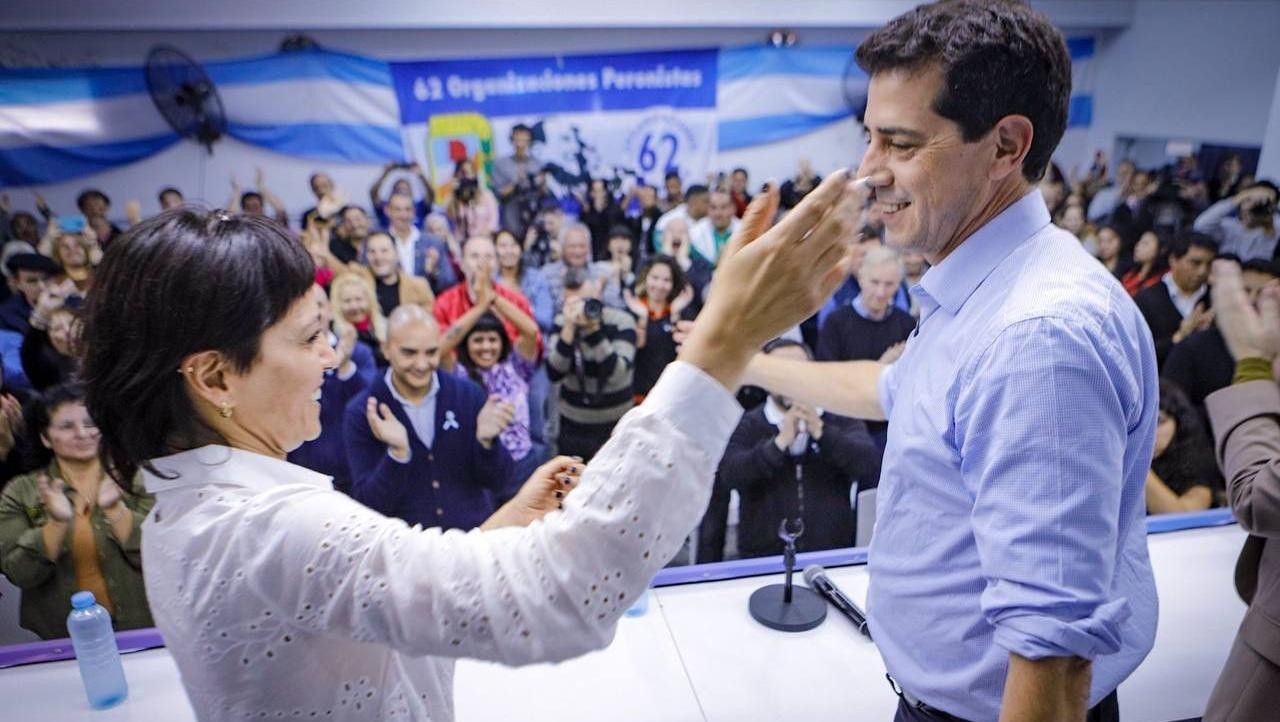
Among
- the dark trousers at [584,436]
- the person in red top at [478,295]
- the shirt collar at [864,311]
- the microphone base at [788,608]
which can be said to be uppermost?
the person in red top at [478,295]

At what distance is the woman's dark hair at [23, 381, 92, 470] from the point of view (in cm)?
213

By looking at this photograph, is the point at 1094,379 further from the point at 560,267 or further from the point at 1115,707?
the point at 560,267

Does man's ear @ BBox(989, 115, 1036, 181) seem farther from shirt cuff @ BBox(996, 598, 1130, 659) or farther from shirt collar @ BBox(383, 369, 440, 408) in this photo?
shirt collar @ BBox(383, 369, 440, 408)

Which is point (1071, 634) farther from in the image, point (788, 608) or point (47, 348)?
point (47, 348)

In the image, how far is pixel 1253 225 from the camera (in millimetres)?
4859

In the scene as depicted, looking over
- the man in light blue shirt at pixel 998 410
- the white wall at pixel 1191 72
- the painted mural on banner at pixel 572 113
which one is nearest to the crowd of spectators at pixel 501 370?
the man in light blue shirt at pixel 998 410

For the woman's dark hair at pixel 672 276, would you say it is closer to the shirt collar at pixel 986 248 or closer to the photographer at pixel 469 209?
the photographer at pixel 469 209

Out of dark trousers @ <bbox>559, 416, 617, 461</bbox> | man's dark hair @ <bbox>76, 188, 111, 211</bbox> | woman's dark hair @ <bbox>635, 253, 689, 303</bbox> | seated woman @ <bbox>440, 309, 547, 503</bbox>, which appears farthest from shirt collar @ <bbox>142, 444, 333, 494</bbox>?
man's dark hair @ <bbox>76, 188, 111, 211</bbox>

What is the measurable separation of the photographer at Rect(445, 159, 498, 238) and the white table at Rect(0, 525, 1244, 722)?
182 inches

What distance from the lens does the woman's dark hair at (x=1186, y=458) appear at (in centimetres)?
248

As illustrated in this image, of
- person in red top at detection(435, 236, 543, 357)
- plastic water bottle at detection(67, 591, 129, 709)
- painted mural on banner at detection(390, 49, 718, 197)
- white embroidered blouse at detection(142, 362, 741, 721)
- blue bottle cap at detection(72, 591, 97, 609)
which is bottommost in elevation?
plastic water bottle at detection(67, 591, 129, 709)

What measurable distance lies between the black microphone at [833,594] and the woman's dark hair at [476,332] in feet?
5.69

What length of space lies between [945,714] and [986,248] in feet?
1.97

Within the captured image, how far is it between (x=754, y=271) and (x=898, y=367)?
607mm
